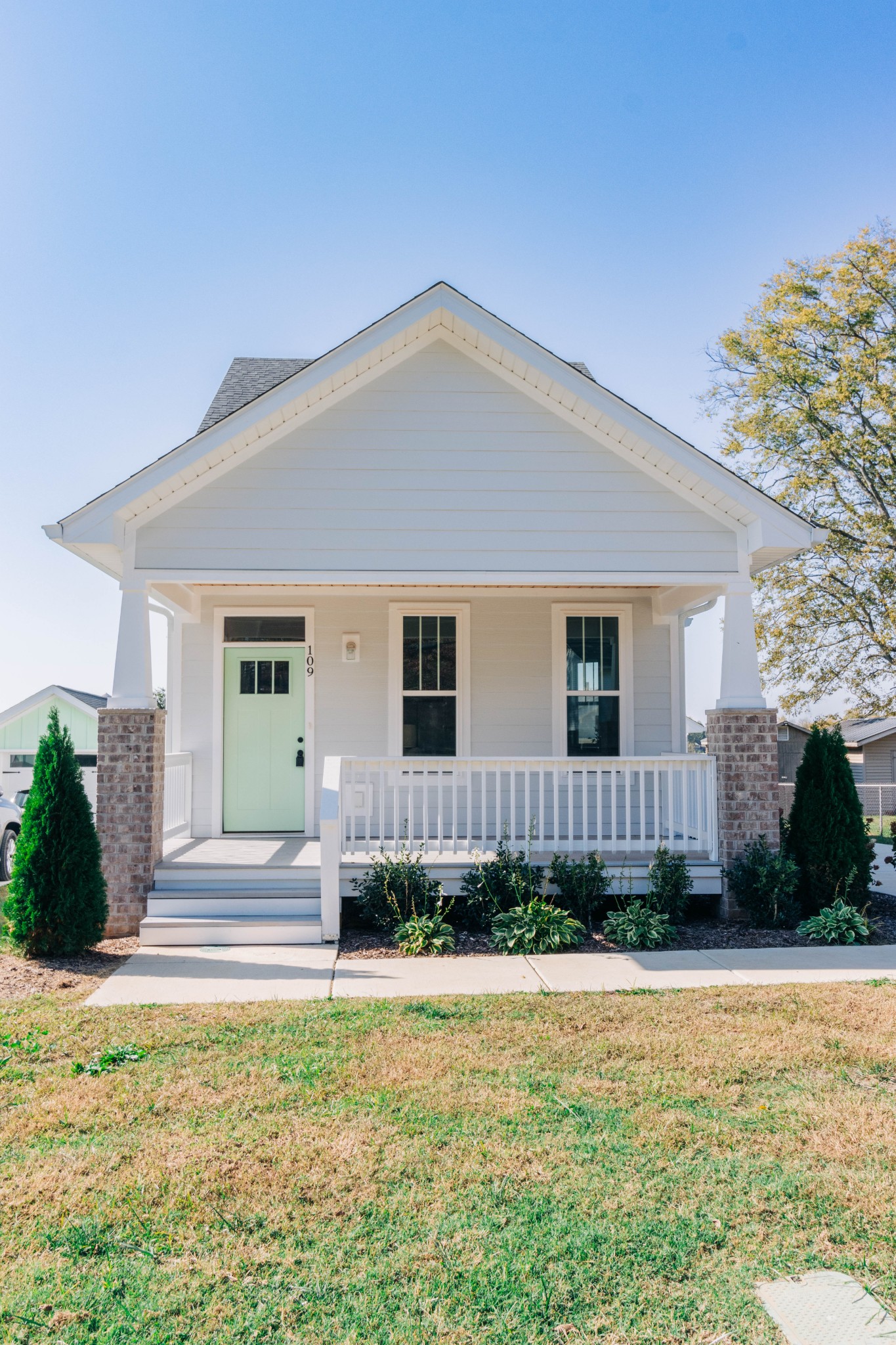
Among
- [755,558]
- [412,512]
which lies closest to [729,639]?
[755,558]

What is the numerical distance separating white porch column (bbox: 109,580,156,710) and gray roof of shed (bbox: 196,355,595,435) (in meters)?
2.85

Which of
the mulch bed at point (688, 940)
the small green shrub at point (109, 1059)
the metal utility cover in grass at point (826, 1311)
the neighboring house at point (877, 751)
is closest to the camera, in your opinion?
the metal utility cover in grass at point (826, 1311)

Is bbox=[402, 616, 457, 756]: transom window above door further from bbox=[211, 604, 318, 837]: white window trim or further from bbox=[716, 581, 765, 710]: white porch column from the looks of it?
bbox=[716, 581, 765, 710]: white porch column

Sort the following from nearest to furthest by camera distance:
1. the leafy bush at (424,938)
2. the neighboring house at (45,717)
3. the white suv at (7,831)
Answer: the leafy bush at (424,938), the white suv at (7,831), the neighboring house at (45,717)

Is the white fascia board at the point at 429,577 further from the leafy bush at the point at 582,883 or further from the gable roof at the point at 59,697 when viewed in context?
the gable roof at the point at 59,697

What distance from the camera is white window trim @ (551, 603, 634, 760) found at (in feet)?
33.6

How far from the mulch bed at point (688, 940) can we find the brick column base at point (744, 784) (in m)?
0.39

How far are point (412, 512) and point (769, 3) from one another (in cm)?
784

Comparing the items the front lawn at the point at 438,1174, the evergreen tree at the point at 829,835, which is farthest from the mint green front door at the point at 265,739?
the evergreen tree at the point at 829,835

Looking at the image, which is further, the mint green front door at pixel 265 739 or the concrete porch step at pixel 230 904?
the mint green front door at pixel 265 739

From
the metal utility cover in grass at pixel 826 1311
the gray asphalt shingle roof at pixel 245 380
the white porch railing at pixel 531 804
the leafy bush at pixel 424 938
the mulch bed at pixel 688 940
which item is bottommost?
the mulch bed at pixel 688 940

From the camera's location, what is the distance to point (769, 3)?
34.9 feet

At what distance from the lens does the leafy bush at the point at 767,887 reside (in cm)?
798

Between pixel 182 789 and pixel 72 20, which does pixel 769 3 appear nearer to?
pixel 72 20
